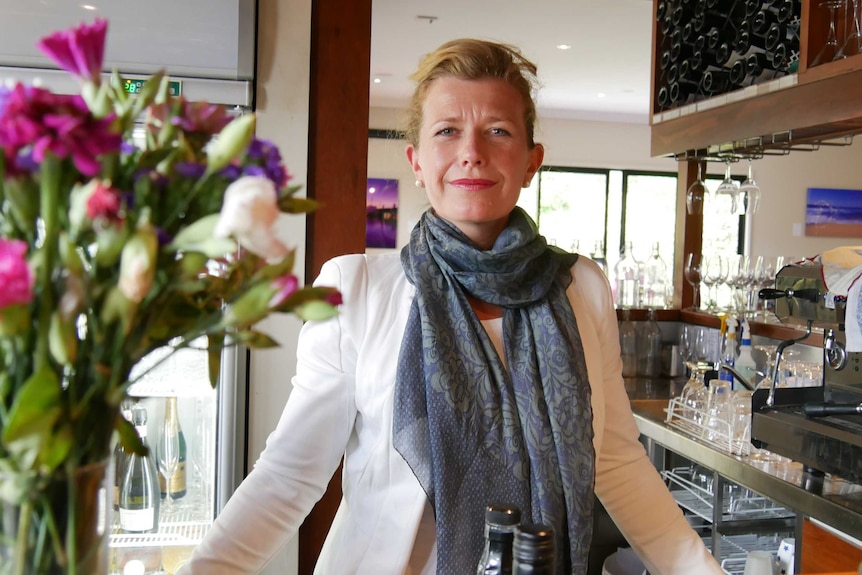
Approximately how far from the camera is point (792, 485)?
6.94 feet

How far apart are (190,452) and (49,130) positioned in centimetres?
243

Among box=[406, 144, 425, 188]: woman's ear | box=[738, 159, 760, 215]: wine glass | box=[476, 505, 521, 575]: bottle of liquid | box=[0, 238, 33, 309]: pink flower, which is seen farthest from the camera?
box=[738, 159, 760, 215]: wine glass

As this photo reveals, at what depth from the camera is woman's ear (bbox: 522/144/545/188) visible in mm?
1487

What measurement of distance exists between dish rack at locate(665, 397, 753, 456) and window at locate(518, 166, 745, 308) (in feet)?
25.1

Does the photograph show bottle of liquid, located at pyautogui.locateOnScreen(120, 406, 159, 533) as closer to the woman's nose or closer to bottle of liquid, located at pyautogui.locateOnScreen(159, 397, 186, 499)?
bottle of liquid, located at pyautogui.locateOnScreen(159, 397, 186, 499)

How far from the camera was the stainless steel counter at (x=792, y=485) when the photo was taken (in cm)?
194

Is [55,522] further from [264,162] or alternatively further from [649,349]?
[649,349]

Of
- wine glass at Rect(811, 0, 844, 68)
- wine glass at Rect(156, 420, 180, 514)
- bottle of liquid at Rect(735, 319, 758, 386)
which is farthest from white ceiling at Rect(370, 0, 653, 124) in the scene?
wine glass at Rect(156, 420, 180, 514)

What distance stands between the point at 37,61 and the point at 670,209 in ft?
31.5

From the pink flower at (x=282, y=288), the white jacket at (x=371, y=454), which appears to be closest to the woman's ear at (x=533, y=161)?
the white jacket at (x=371, y=454)

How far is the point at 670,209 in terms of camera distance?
35.9 ft

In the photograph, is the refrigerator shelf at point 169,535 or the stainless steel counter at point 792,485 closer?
the stainless steel counter at point 792,485

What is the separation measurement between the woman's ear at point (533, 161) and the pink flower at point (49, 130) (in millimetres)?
1061

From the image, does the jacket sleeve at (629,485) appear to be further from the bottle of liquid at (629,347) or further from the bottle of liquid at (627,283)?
the bottle of liquid at (627,283)
